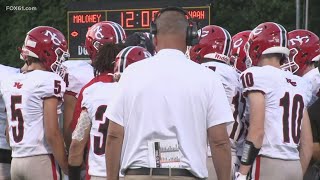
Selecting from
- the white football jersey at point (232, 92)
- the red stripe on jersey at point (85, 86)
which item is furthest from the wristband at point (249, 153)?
the red stripe on jersey at point (85, 86)

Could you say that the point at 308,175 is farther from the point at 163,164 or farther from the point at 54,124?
the point at 163,164

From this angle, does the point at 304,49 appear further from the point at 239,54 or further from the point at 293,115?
the point at 293,115

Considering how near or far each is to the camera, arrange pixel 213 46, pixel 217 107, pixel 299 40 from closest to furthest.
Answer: pixel 217 107
pixel 213 46
pixel 299 40

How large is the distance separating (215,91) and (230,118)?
19 centimetres

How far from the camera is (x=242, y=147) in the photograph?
665cm

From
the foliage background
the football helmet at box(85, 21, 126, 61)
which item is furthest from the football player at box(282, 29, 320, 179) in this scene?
the foliage background

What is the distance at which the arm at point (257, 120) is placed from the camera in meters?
5.99

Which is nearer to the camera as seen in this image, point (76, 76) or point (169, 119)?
point (169, 119)

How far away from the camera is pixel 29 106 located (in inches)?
246

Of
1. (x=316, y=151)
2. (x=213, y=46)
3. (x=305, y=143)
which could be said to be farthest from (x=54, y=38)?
(x=316, y=151)

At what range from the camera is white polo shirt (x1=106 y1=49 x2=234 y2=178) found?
4426 millimetres

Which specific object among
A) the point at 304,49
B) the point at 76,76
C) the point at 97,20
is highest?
the point at 97,20

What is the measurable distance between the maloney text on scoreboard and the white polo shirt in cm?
1023

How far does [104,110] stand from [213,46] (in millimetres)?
1757
